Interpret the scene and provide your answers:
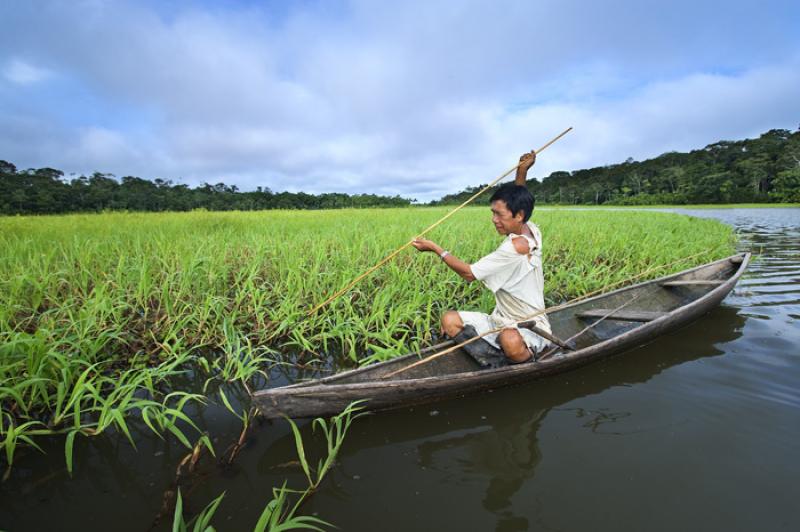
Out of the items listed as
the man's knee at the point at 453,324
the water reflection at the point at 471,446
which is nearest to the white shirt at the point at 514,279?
the man's knee at the point at 453,324

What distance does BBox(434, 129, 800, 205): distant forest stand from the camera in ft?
128

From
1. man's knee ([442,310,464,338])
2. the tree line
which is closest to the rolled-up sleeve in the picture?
man's knee ([442,310,464,338])

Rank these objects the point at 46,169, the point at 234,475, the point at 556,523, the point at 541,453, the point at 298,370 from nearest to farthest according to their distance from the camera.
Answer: the point at 556,523, the point at 234,475, the point at 541,453, the point at 298,370, the point at 46,169

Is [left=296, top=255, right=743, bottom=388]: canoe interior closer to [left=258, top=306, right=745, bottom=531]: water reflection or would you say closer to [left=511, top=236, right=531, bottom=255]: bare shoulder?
[left=258, top=306, right=745, bottom=531]: water reflection

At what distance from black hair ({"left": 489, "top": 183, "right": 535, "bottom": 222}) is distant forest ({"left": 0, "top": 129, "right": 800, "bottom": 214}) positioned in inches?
290

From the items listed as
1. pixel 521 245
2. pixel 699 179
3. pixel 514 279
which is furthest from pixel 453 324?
pixel 699 179

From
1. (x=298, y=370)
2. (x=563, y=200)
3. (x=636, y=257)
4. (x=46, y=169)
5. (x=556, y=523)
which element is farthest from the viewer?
(x=563, y=200)

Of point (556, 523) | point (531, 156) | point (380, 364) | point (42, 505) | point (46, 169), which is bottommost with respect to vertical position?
point (556, 523)

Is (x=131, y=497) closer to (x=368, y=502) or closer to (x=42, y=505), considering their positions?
(x=42, y=505)

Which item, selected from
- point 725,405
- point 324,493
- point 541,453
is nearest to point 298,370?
point 324,493

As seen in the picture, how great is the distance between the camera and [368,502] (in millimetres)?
1567

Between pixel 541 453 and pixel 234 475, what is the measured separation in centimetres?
154

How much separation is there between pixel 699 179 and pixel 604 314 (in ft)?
190

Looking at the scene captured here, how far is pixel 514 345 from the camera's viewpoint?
2.36 m
